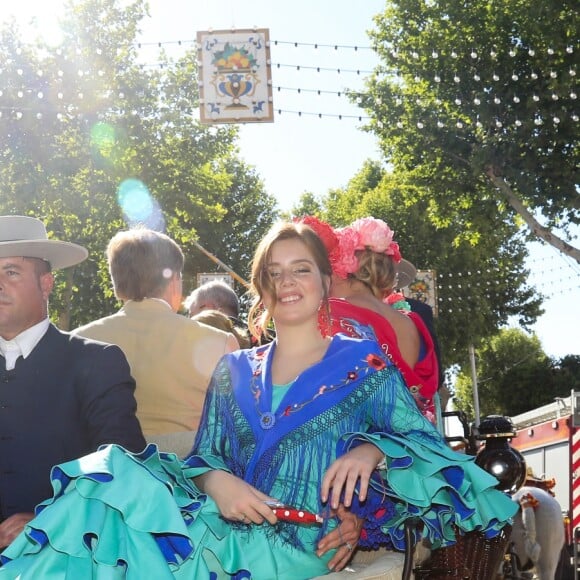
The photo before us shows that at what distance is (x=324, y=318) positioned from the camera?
3922 mm

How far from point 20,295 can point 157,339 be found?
85 cm

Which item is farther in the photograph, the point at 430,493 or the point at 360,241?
the point at 360,241

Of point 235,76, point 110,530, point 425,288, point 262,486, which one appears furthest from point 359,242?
point 425,288

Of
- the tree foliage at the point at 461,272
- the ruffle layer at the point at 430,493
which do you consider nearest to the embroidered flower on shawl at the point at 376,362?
the ruffle layer at the point at 430,493

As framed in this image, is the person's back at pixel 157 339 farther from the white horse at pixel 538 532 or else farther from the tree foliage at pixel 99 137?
the tree foliage at pixel 99 137

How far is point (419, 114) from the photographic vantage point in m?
26.8

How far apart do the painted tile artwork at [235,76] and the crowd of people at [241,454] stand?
14155mm

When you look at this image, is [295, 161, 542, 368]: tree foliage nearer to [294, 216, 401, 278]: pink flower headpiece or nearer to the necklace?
[294, 216, 401, 278]: pink flower headpiece

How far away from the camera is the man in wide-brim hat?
399 cm

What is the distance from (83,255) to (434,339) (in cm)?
182

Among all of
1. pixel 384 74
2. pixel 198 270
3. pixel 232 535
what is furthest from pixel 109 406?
pixel 198 270

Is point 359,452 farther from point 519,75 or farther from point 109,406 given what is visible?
point 519,75

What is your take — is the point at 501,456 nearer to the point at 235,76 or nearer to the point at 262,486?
the point at 262,486

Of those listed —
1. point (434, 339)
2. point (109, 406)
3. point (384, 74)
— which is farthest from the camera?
point (384, 74)
